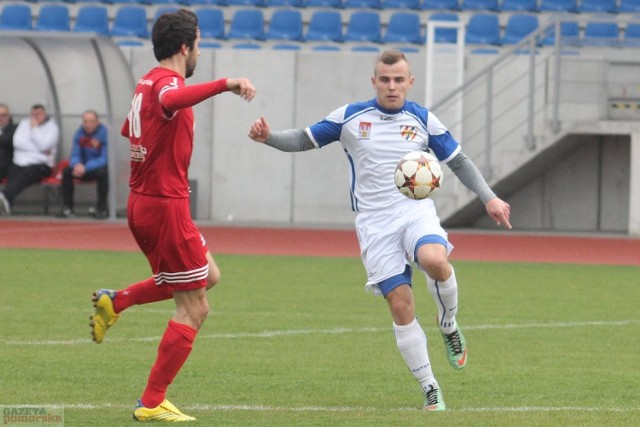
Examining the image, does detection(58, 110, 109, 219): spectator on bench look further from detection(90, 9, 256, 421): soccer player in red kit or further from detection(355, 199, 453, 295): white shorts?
detection(90, 9, 256, 421): soccer player in red kit

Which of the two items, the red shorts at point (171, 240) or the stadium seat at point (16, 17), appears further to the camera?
the stadium seat at point (16, 17)

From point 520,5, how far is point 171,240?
67.8ft

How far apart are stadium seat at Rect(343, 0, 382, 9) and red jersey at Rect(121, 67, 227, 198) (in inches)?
797

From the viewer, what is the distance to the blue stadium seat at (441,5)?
86.2ft

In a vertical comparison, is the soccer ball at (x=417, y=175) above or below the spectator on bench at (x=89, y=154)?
above

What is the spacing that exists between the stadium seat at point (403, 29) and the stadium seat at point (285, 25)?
1.71m

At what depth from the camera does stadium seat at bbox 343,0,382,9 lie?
2652 centimetres

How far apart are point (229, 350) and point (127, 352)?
72 cm

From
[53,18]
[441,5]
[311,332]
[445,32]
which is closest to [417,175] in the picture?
[311,332]

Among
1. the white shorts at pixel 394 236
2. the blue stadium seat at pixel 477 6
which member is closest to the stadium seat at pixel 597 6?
the blue stadium seat at pixel 477 6

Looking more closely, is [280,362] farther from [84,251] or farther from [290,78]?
[290,78]

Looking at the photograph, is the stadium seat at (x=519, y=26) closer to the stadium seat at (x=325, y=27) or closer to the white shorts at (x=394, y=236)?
the stadium seat at (x=325, y=27)

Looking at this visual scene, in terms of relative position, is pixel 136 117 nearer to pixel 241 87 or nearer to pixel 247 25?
pixel 241 87

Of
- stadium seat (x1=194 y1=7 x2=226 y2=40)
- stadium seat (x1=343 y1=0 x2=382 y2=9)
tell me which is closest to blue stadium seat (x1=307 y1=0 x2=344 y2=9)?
stadium seat (x1=343 y1=0 x2=382 y2=9)
